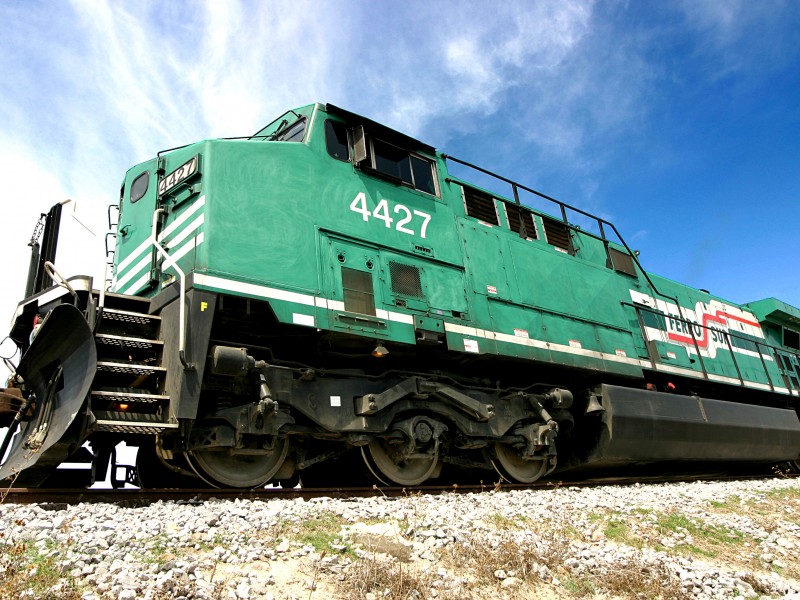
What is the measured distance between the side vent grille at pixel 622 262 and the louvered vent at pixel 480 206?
300 centimetres

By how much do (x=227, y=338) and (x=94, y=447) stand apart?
149cm

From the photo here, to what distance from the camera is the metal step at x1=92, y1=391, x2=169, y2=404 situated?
14.6 ft

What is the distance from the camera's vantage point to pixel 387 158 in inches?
276

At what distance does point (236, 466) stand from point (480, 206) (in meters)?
4.57

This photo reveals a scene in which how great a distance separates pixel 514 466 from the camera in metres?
7.47

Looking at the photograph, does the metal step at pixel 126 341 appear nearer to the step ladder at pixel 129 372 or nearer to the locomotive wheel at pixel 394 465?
the step ladder at pixel 129 372

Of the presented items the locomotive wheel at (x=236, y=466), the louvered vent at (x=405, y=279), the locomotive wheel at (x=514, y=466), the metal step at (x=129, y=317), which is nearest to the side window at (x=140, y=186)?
the metal step at (x=129, y=317)

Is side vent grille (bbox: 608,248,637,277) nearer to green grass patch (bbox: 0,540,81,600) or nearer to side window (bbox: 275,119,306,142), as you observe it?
side window (bbox: 275,119,306,142)

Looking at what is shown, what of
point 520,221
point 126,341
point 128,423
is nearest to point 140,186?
point 126,341

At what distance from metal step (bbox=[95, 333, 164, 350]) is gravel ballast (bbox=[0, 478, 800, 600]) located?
1238 millimetres

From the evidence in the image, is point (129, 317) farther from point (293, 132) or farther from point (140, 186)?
point (293, 132)

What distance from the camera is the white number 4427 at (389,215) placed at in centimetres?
647

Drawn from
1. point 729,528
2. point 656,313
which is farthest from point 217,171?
point 656,313

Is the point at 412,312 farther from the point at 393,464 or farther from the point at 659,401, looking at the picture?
the point at 659,401
